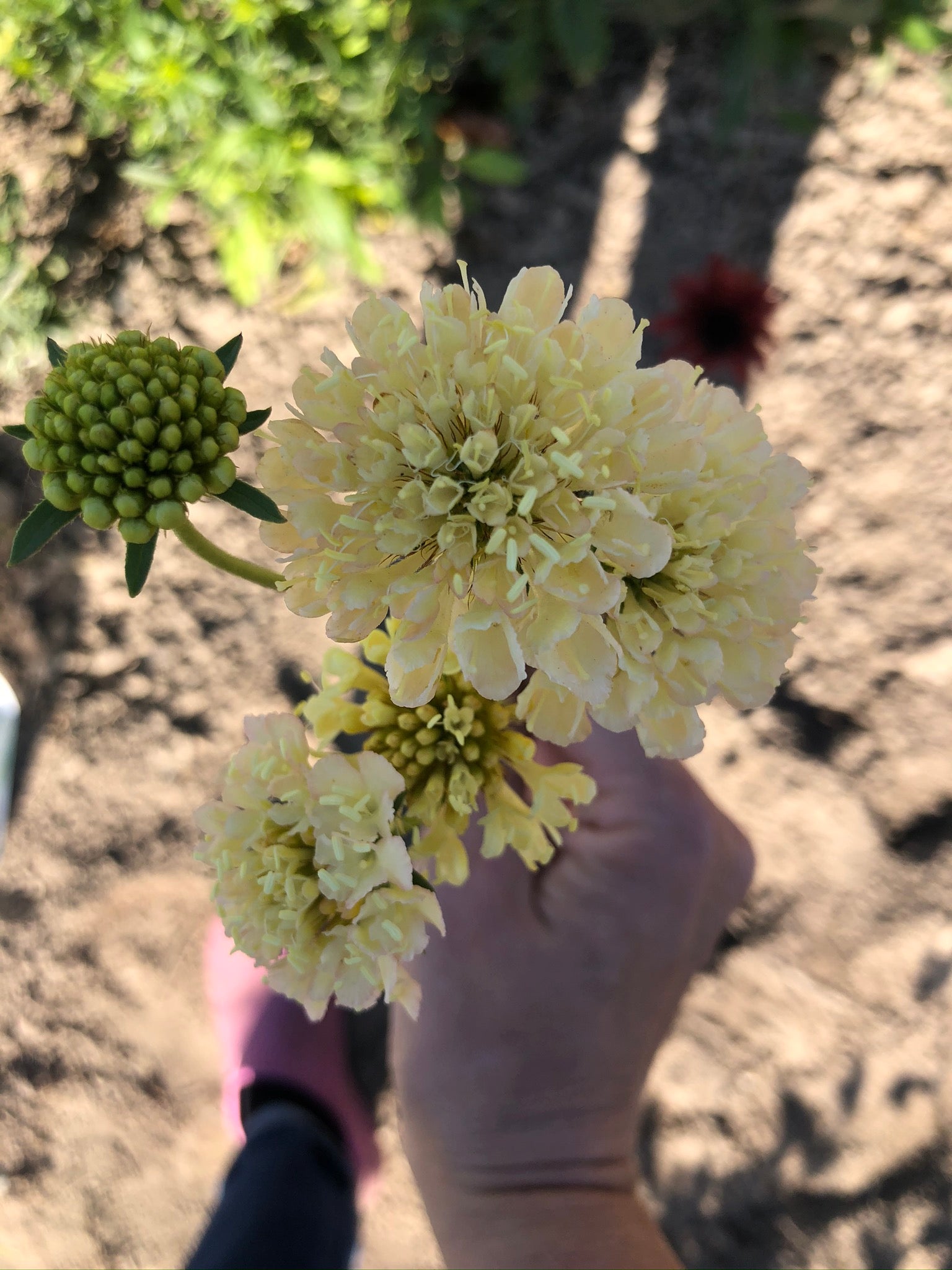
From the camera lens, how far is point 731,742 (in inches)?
115

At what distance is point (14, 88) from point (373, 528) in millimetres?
2669

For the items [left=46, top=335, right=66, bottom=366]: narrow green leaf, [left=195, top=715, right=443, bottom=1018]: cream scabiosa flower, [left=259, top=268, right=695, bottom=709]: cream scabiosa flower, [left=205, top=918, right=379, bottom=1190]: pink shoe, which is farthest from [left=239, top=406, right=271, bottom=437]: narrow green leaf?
[left=205, top=918, right=379, bottom=1190]: pink shoe

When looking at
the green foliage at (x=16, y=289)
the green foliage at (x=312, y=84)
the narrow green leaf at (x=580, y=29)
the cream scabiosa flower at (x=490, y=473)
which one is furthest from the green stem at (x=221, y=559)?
the green foliage at (x=16, y=289)

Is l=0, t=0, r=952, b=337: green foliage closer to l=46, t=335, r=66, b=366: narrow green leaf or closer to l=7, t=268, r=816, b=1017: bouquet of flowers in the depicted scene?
l=46, t=335, r=66, b=366: narrow green leaf

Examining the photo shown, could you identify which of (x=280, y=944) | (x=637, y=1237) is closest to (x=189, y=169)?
(x=280, y=944)

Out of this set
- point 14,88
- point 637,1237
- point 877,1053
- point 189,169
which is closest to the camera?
point 637,1237

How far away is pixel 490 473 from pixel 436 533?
9cm

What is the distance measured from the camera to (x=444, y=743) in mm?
1177

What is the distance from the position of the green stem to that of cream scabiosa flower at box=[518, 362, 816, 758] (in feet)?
1.21

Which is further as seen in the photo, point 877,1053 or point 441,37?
point 877,1053

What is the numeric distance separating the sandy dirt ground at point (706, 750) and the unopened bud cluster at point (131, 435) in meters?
1.89

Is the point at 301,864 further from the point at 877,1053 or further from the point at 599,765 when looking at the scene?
the point at 877,1053

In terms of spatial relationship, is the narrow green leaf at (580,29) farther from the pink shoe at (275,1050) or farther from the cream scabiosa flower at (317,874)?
the pink shoe at (275,1050)

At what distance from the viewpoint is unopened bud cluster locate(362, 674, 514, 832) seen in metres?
1.16
